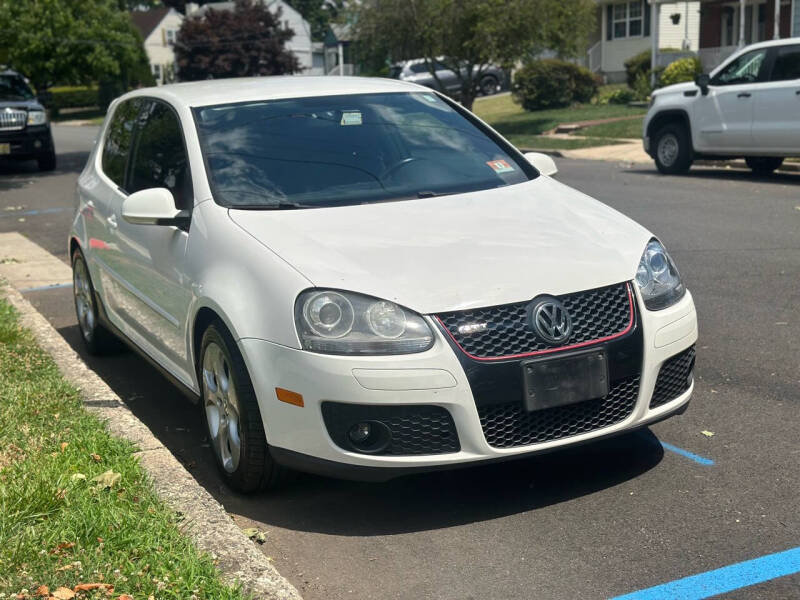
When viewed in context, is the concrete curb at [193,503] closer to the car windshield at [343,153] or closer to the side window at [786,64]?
the car windshield at [343,153]

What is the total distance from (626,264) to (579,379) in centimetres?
58

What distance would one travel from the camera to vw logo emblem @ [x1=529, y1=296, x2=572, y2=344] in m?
4.13

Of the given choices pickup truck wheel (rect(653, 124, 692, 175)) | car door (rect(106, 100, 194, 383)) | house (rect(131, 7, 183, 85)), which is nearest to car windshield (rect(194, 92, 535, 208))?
car door (rect(106, 100, 194, 383))

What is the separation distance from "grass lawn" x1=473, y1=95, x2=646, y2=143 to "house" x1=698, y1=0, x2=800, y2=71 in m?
4.73

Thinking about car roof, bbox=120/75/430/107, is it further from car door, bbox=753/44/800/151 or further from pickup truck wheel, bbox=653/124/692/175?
pickup truck wheel, bbox=653/124/692/175

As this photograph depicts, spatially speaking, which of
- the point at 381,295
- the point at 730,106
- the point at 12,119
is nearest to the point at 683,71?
the point at 730,106

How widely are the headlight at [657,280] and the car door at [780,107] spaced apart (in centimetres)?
1109

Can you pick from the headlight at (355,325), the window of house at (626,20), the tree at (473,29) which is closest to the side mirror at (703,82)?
the headlight at (355,325)

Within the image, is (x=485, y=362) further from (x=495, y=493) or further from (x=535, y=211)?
(x=535, y=211)

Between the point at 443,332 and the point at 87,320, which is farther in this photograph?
the point at 87,320

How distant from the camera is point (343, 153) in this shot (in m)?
5.41

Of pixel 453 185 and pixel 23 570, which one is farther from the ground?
pixel 453 185

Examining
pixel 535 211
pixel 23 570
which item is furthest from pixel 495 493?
pixel 23 570

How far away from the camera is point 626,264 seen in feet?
14.7
